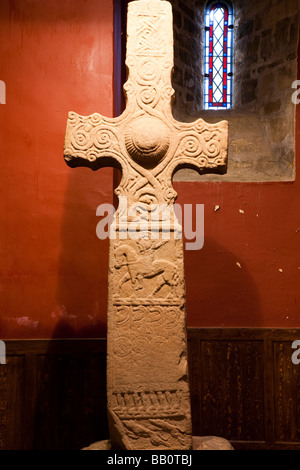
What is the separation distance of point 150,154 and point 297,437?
8.50ft

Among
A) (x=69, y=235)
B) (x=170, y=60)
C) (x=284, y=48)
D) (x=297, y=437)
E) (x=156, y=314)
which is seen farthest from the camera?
(x=284, y=48)

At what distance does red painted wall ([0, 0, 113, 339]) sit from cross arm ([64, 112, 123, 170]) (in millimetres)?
881

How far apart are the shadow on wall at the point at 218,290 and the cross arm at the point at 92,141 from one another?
5.20 ft

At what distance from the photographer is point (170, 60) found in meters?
2.46

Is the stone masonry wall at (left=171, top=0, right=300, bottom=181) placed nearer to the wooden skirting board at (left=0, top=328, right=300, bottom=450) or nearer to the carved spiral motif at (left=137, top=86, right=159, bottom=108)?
the wooden skirting board at (left=0, top=328, right=300, bottom=450)

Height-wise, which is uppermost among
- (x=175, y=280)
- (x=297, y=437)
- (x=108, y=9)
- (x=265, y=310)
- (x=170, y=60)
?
(x=108, y=9)

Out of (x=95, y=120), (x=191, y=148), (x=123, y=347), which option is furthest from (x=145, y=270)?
(x=95, y=120)

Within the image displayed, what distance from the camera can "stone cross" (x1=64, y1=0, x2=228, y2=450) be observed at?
226 centimetres

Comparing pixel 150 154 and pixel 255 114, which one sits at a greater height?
pixel 255 114

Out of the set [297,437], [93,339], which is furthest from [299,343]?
[93,339]

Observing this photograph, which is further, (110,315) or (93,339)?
(93,339)

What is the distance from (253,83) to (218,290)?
2.11 metres

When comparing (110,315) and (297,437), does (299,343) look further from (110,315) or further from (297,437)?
(110,315)

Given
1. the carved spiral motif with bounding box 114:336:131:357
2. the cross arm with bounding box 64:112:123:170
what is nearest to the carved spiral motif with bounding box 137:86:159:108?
the cross arm with bounding box 64:112:123:170
